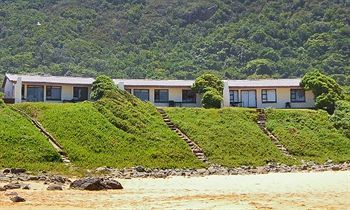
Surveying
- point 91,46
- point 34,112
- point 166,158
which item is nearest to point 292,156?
point 166,158

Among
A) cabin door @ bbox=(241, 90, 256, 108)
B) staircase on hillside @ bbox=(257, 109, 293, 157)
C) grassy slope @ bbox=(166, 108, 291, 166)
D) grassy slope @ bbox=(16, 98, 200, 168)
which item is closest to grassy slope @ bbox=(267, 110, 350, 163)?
staircase on hillside @ bbox=(257, 109, 293, 157)

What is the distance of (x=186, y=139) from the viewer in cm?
5369

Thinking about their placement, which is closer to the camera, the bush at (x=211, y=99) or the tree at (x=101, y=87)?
the tree at (x=101, y=87)

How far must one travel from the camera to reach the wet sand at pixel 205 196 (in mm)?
21994

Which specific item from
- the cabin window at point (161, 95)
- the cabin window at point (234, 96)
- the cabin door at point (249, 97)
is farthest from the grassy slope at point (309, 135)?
the cabin window at point (161, 95)

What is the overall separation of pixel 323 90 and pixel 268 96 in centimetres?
813

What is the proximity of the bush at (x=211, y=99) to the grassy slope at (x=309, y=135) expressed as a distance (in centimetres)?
678

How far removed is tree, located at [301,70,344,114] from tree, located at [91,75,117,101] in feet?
81.5

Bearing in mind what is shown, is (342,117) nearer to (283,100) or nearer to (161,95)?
(283,100)

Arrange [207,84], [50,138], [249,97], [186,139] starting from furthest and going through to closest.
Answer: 1. [249,97]
2. [207,84]
3. [186,139]
4. [50,138]

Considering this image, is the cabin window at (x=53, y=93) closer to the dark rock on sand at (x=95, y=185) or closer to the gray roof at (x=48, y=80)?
the gray roof at (x=48, y=80)

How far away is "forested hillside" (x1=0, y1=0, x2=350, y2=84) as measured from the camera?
13512 cm

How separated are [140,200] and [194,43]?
13218 centimetres

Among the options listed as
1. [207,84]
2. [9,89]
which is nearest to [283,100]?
[207,84]
